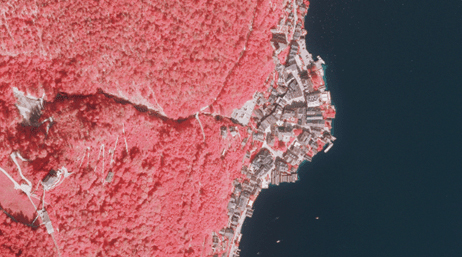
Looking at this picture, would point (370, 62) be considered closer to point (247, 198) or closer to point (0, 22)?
point (247, 198)

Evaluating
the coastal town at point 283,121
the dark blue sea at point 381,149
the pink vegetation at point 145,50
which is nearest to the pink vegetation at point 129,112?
the pink vegetation at point 145,50

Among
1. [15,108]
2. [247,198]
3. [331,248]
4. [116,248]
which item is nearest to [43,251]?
[116,248]

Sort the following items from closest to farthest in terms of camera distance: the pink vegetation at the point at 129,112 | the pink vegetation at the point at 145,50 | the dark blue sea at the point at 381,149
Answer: the pink vegetation at the point at 129,112 < the pink vegetation at the point at 145,50 < the dark blue sea at the point at 381,149

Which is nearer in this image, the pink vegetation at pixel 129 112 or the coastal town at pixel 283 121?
the pink vegetation at pixel 129 112

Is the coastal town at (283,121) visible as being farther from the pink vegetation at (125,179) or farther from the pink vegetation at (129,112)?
the pink vegetation at (125,179)

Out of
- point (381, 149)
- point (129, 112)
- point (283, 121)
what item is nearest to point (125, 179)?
point (129, 112)

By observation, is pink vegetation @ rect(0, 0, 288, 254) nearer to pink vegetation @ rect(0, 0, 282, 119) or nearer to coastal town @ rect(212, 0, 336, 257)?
pink vegetation @ rect(0, 0, 282, 119)

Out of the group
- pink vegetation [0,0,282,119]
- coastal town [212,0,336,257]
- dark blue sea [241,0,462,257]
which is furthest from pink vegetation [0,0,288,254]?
dark blue sea [241,0,462,257]

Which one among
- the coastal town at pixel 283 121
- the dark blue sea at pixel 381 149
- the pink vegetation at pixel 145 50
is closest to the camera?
the pink vegetation at pixel 145 50
